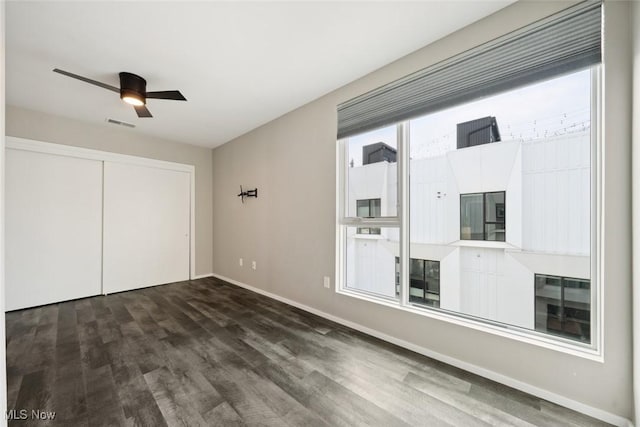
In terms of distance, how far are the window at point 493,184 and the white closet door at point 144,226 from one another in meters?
3.48

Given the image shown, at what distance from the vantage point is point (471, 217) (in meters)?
2.04

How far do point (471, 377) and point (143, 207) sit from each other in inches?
191

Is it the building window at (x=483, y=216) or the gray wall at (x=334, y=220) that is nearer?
the gray wall at (x=334, y=220)

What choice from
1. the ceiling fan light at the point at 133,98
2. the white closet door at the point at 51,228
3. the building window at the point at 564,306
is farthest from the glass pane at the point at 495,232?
the white closet door at the point at 51,228

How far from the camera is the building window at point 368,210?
8.54 ft

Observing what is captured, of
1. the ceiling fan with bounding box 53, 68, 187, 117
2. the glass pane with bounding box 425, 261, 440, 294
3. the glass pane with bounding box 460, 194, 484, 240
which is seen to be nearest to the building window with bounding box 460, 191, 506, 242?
the glass pane with bounding box 460, 194, 484, 240

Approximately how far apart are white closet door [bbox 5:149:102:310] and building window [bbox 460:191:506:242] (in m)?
4.80

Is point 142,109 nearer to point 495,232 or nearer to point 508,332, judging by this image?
point 495,232

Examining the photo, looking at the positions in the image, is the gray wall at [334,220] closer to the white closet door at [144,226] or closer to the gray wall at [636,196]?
the gray wall at [636,196]

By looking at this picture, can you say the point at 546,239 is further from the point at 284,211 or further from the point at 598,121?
the point at 284,211

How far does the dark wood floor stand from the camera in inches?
58.5

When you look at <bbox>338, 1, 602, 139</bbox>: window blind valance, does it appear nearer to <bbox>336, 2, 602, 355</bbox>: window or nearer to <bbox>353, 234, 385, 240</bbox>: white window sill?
<bbox>336, 2, 602, 355</bbox>: window

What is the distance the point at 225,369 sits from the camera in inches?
76.5

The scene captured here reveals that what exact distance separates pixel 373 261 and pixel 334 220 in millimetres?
611
